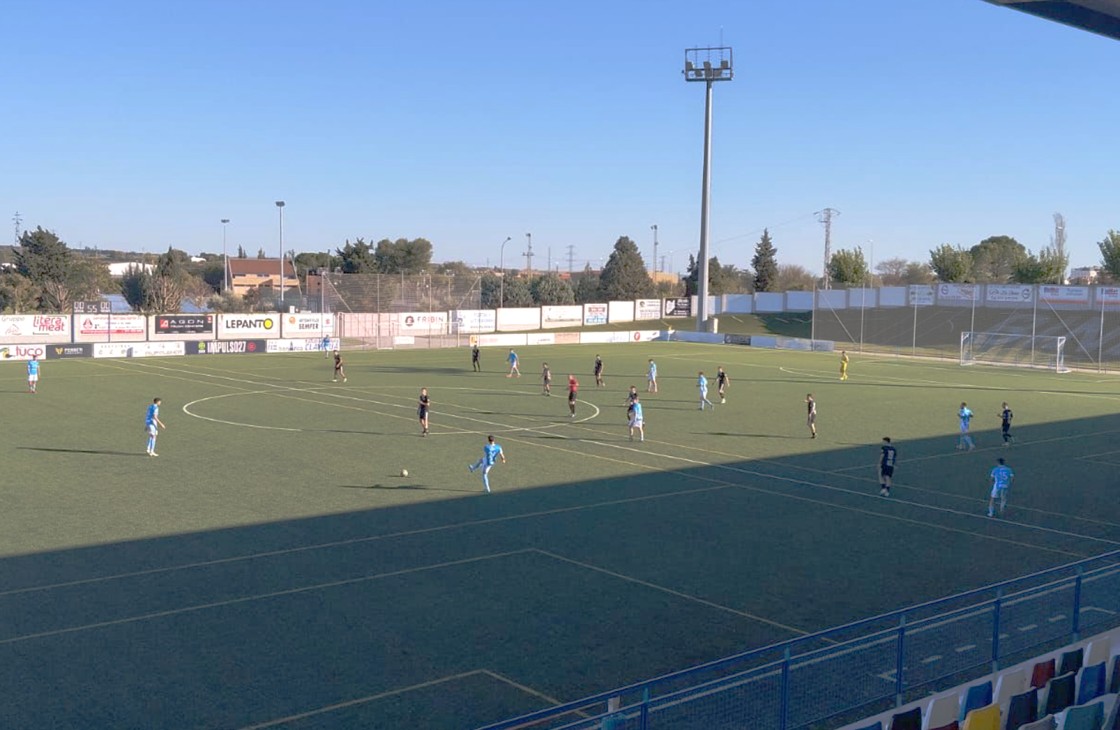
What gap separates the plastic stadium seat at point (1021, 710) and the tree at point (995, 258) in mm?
135886

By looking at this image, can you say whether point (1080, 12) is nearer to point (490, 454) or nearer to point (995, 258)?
point (490, 454)

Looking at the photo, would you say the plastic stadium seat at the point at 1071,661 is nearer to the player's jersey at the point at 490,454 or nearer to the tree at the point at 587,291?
the player's jersey at the point at 490,454

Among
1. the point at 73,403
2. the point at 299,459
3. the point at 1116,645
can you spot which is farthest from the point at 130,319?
the point at 1116,645

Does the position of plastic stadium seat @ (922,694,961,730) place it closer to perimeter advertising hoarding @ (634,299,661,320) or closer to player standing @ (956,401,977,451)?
player standing @ (956,401,977,451)

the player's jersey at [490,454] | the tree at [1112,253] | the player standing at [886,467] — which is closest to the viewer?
the player's jersey at [490,454]

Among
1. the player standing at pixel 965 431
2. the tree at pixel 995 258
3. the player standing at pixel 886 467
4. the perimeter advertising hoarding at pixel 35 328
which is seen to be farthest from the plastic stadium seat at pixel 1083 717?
the tree at pixel 995 258

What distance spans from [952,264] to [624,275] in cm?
3764

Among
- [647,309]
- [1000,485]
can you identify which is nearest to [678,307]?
[647,309]

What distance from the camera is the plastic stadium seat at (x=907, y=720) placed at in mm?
8789

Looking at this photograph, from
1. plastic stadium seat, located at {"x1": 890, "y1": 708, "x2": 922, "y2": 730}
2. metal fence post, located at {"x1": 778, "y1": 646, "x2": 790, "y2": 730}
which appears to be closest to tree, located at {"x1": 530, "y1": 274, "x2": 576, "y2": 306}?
metal fence post, located at {"x1": 778, "y1": 646, "x2": 790, "y2": 730}

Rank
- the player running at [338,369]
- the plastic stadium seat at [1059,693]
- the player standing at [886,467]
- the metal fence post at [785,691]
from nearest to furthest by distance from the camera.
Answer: the plastic stadium seat at [1059,693]
the metal fence post at [785,691]
the player standing at [886,467]
the player running at [338,369]

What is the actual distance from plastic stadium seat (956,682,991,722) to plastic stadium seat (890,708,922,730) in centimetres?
66

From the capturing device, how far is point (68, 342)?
199ft

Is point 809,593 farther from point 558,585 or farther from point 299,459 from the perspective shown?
point 299,459
